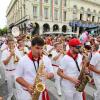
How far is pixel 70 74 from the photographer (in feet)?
17.3

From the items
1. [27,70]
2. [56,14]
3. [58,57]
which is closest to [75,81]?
[27,70]

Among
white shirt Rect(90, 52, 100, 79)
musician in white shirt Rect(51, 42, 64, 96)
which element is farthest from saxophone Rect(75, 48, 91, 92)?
musician in white shirt Rect(51, 42, 64, 96)

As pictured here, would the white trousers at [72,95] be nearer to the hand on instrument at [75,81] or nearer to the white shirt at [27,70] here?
the hand on instrument at [75,81]

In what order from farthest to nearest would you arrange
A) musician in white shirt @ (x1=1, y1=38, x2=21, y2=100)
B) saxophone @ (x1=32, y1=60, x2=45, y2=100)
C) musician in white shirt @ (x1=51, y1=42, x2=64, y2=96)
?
musician in white shirt @ (x1=51, y1=42, x2=64, y2=96), musician in white shirt @ (x1=1, y1=38, x2=21, y2=100), saxophone @ (x1=32, y1=60, x2=45, y2=100)

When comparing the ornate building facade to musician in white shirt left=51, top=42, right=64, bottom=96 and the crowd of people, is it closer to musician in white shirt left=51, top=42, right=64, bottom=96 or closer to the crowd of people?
musician in white shirt left=51, top=42, right=64, bottom=96

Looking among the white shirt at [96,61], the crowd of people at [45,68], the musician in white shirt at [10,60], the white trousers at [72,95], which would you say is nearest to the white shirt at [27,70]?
the crowd of people at [45,68]

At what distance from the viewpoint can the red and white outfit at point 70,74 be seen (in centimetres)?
527

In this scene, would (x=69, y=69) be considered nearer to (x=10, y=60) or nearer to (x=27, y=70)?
(x=27, y=70)

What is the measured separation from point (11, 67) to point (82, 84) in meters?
2.88

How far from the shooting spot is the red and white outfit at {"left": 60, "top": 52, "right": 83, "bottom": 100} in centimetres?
527

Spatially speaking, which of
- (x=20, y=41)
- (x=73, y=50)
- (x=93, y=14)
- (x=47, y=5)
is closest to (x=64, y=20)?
(x=47, y=5)

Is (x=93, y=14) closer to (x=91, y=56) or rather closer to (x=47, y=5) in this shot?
(x=47, y=5)

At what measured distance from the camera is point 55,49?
8.54 metres

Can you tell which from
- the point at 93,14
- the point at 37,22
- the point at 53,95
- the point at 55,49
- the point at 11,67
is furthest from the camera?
the point at 93,14
